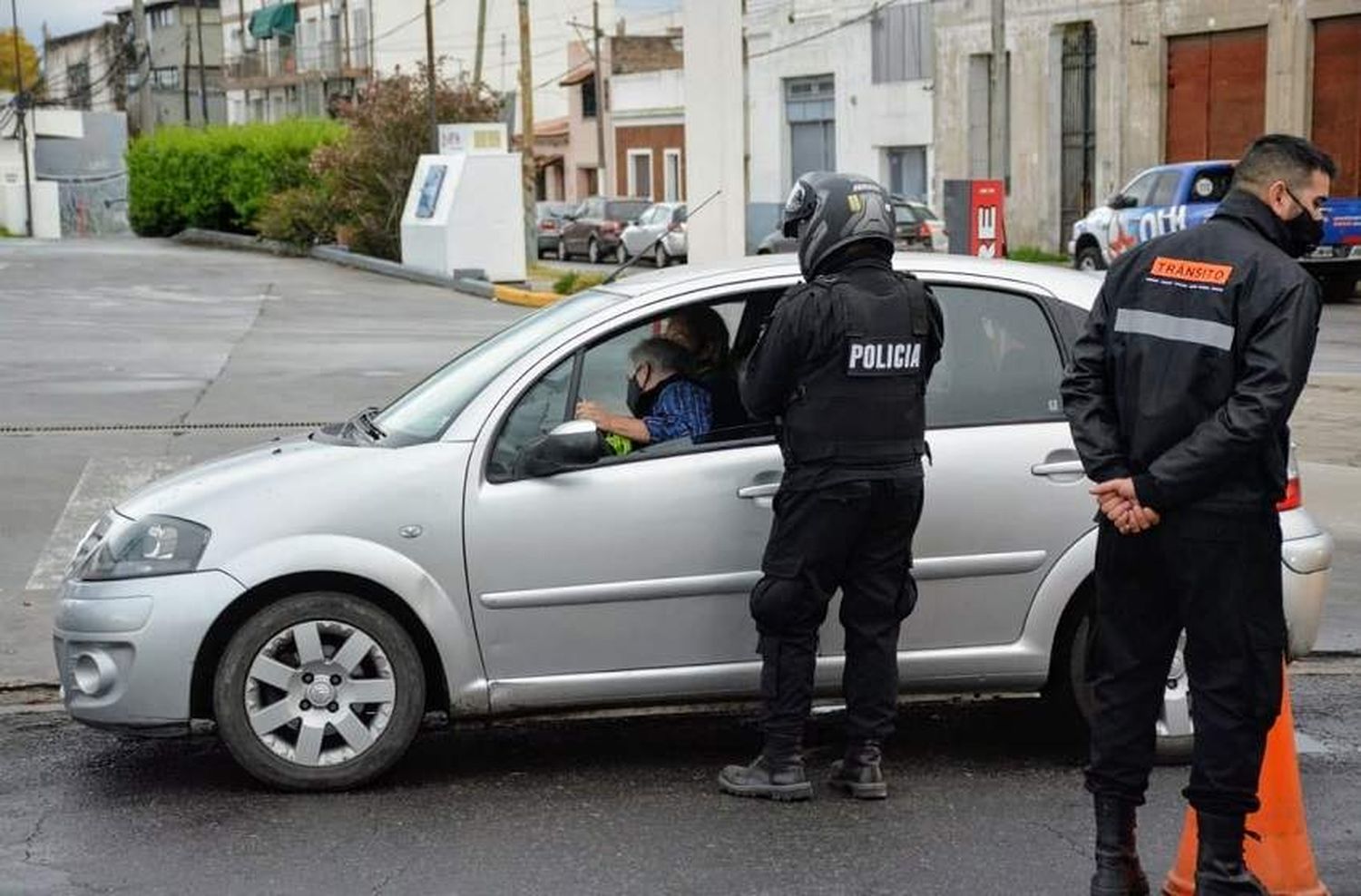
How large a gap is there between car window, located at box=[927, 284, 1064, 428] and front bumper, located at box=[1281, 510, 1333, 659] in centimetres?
81

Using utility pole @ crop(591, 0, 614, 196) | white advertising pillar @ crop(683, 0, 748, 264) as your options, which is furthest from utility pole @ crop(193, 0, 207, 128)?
white advertising pillar @ crop(683, 0, 748, 264)

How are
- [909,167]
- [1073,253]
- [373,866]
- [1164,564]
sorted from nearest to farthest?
1. [1164,564]
2. [373,866]
3. [1073,253]
4. [909,167]

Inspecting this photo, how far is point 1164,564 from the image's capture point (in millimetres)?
4715

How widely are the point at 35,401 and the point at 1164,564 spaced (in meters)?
12.4

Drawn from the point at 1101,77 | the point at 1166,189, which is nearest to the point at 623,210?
the point at 1101,77

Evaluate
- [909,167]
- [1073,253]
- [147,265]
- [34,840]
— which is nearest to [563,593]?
[34,840]

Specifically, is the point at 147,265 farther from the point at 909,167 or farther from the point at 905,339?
the point at 905,339

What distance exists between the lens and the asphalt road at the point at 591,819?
5.36 metres

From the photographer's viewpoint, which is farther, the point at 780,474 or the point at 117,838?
the point at 780,474

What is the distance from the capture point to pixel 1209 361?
459 cm

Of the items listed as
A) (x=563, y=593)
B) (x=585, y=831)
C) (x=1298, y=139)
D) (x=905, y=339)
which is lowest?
(x=585, y=831)

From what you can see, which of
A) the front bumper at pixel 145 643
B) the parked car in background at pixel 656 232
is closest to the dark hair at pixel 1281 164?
the front bumper at pixel 145 643

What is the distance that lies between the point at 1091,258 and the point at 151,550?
24.5m

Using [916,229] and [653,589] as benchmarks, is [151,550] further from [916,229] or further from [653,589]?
[916,229]
